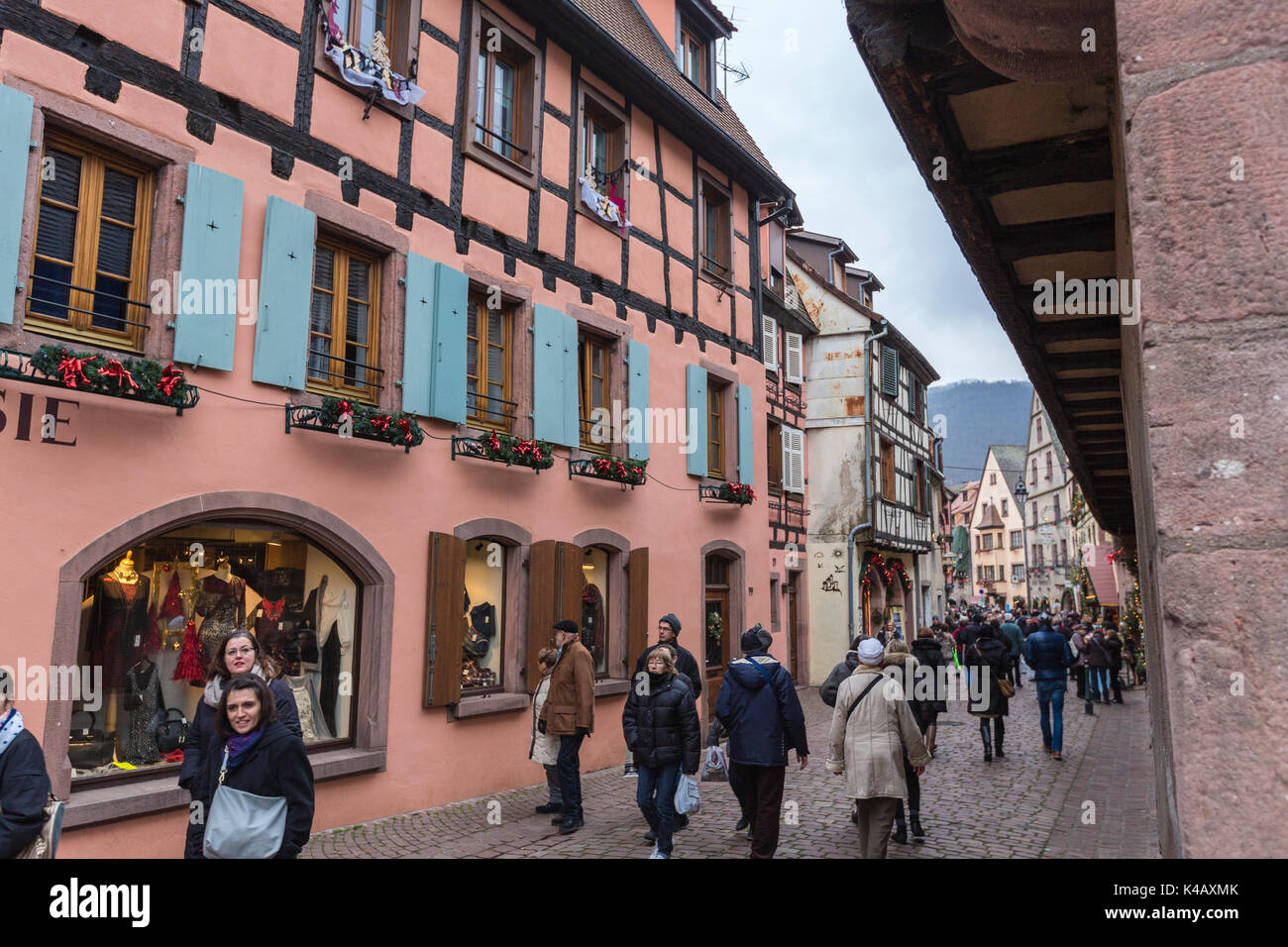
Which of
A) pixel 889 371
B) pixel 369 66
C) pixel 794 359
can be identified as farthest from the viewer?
pixel 889 371

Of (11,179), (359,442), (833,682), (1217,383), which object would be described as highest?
(11,179)

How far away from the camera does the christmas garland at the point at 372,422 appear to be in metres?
7.31

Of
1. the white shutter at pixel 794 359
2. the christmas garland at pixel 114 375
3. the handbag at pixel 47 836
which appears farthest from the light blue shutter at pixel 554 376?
the white shutter at pixel 794 359

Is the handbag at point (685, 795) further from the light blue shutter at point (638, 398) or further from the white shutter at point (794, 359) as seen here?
the white shutter at point (794, 359)

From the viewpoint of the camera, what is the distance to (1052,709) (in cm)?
1071

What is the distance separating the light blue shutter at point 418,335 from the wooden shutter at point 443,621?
1.32 meters

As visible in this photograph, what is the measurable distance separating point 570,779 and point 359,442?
3443 millimetres

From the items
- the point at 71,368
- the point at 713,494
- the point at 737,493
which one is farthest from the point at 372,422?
the point at 737,493

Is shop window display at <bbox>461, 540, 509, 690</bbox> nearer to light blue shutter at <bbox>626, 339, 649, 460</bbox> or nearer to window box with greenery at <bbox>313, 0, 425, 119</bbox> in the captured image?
light blue shutter at <bbox>626, 339, 649, 460</bbox>

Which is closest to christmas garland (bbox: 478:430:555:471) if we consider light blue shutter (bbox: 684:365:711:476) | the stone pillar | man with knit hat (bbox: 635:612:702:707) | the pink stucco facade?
the pink stucco facade

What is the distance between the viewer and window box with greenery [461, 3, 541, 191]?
30.7 ft

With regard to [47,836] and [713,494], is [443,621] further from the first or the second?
[713,494]

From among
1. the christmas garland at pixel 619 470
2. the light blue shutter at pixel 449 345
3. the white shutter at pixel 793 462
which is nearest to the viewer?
the light blue shutter at pixel 449 345

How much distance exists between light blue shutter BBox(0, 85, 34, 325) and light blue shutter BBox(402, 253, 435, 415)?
125 inches
